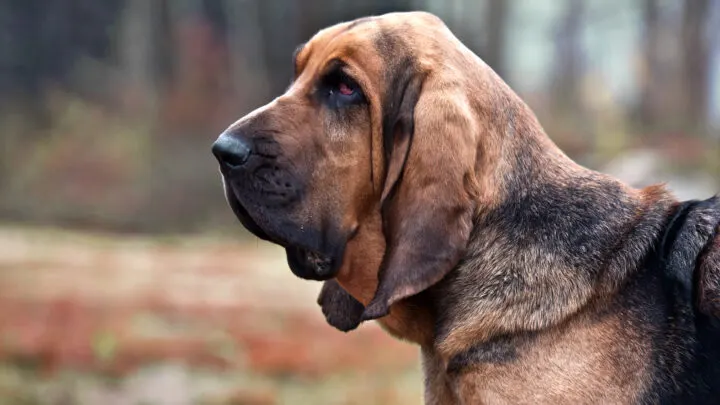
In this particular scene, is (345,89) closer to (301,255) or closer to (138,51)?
(301,255)

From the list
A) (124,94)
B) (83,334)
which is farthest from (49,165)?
(83,334)

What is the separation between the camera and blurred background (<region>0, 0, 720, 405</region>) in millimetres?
9320

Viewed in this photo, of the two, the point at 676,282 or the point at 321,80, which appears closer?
the point at 676,282

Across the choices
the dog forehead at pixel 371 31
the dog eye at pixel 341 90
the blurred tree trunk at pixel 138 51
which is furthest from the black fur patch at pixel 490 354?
the blurred tree trunk at pixel 138 51

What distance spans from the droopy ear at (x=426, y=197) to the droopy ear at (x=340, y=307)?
0.74 m

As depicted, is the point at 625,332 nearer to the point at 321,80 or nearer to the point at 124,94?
the point at 321,80

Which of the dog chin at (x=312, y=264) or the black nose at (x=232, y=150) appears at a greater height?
the black nose at (x=232, y=150)

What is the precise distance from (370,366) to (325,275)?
5.52 metres

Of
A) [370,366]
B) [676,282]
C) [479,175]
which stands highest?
[479,175]

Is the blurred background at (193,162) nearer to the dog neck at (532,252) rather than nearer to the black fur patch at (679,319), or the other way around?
the dog neck at (532,252)

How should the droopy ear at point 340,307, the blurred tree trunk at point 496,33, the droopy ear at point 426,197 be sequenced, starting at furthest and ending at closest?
the blurred tree trunk at point 496,33 → the droopy ear at point 340,307 → the droopy ear at point 426,197

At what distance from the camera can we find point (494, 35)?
72.0ft

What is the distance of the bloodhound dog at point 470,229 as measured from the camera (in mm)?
3520

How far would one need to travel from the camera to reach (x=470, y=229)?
364 cm
